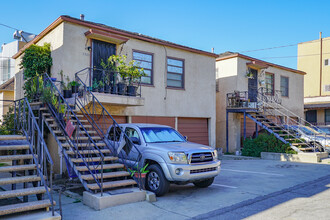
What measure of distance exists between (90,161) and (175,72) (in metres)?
8.31

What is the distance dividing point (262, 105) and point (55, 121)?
526 inches

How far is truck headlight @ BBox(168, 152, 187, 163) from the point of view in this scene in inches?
280

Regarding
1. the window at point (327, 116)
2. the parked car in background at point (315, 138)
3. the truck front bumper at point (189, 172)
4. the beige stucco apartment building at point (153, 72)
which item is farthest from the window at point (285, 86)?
the truck front bumper at point (189, 172)

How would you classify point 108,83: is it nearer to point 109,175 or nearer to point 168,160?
point 109,175

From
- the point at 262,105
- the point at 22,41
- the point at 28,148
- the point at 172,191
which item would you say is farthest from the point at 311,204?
the point at 22,41

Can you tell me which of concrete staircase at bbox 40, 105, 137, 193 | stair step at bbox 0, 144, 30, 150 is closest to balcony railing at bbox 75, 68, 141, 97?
concrete staircase at bbox 40, 105, 137, 193

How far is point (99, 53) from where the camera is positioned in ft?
40.4

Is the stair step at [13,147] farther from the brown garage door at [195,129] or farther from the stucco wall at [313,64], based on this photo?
the stucco wall at [313,64]

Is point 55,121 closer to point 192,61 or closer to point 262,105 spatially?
point 192,61

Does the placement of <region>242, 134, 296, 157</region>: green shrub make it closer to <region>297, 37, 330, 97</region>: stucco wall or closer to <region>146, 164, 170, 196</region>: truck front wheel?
<region>146, 164, 170, 196</region>: truck front wheel

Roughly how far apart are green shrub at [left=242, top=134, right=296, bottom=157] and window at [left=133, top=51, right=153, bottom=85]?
6.58 meters

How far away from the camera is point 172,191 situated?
8.00 m

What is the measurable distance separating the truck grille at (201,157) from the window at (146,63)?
6772 mm

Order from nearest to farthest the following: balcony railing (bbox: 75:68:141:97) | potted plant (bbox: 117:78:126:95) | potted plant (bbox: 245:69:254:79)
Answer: balcony railing (bbox: 75:68:141:97) < potted plant (bbox: 117:78:126:95) < potted plant (bbox: 245:69:254:79)
